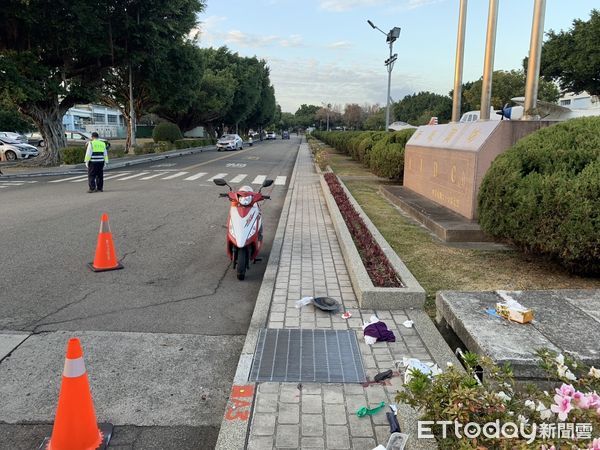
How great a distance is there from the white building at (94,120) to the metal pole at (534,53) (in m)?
73.3

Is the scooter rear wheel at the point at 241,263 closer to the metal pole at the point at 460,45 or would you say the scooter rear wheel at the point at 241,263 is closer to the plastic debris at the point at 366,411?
the plastic debris at the point at 366,411

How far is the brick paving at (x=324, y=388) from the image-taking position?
9.23 feet

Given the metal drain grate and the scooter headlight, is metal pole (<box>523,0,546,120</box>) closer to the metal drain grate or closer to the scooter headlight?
the scooter headlight

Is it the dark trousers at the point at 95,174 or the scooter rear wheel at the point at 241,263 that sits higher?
the dark trousers at the point at 95,174

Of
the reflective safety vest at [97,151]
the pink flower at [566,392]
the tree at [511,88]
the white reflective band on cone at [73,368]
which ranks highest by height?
the tree at [511,88]

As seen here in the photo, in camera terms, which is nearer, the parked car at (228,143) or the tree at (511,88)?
the parked car at (228,143)

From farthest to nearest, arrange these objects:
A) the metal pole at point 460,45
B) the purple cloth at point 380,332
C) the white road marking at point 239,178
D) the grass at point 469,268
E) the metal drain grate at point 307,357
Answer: the white road marking at point 239,178, the metal pole at point 460,45, the grass at point 469,268, the purple cloth at point 380,332, the metal drain grate at point 307,357

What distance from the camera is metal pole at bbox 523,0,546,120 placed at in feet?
29.4

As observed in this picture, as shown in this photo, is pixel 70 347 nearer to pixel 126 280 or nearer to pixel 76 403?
pixel 76 403

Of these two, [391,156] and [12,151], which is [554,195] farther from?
[12,151]

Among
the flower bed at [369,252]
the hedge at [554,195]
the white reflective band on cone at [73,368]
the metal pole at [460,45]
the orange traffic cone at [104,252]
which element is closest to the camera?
the white reflective band on cone at [73,368]

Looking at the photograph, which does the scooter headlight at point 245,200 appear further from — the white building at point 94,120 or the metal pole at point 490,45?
the white building at point 94,120

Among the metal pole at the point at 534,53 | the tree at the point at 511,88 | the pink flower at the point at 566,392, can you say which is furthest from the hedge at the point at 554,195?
the tree at the point at 511,88

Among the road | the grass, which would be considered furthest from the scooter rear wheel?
the grass
